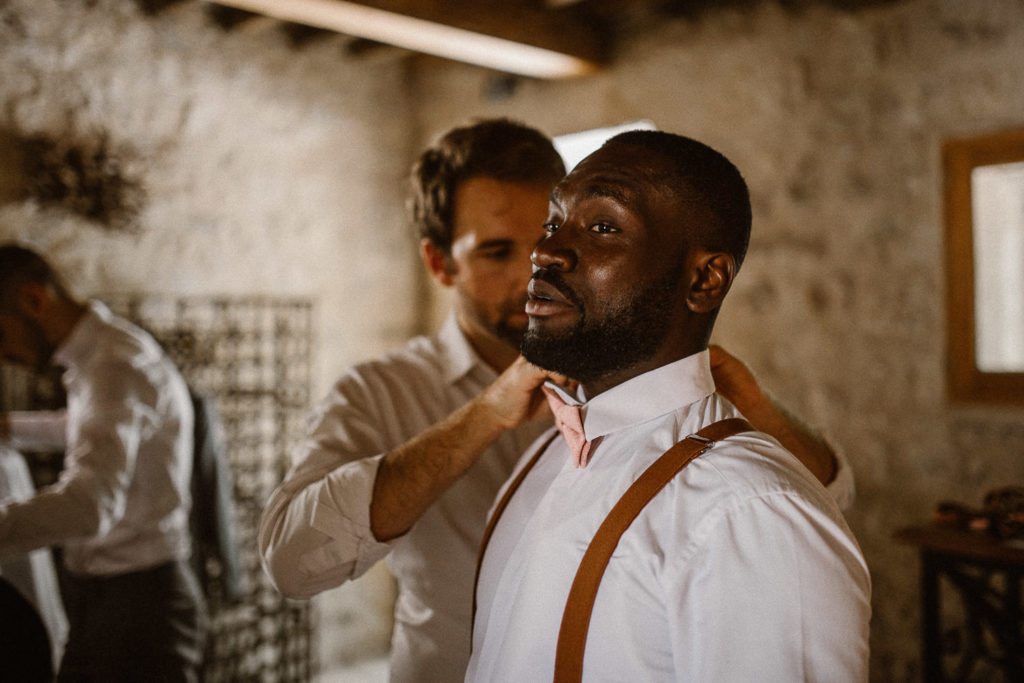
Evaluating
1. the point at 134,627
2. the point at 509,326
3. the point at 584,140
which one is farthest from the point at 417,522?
the point at 584,140

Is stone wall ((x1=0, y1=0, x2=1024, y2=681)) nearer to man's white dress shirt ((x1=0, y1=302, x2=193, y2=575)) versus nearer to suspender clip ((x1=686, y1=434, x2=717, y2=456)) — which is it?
man's white dress shirt ((x1=0, y1=302, x2=193, y2=575))

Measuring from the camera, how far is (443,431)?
1367 mm

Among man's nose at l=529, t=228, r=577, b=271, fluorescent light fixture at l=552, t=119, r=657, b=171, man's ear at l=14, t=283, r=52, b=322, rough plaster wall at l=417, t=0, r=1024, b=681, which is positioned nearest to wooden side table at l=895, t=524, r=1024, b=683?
rough plaster wall at l=417, t=0, r=1024, b=681

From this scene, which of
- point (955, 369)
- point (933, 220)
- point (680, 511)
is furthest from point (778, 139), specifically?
point (680, 511)

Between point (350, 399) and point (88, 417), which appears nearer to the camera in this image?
point (350, 399)

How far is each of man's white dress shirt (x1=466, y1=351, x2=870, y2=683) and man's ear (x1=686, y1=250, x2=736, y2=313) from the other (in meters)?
0.09

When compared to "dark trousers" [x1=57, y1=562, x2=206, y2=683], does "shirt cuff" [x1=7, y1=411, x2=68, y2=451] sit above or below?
above

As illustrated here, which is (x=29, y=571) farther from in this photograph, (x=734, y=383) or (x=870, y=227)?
(x=870, y=227)

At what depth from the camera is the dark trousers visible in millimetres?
2400

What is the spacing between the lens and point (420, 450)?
4.49 feet

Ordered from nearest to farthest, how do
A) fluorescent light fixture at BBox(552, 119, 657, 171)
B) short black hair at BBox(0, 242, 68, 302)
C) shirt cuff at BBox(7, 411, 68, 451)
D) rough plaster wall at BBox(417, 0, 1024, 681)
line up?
short black hair at BBox(0, 242, 68, 302) → shirt cuff at BBox(7, 411, 68, 451) → rough plaster wall at BBox(417, 0, 1024, 681) → fluorescent light fixture at BBox(552, 119, 657, 171)

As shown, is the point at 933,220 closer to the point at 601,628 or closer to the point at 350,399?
the point at 350,399

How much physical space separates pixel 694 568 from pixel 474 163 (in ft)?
3.76

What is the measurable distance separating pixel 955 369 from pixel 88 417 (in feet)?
10.5
